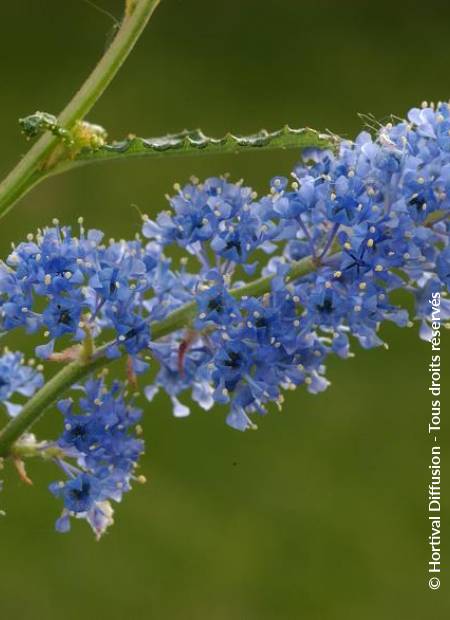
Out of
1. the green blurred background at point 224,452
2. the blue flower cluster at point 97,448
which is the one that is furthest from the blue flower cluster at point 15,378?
the green blurred background at point 224,452

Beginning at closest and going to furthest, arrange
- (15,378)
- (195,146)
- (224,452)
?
(195,146), (15,378), (224,452)

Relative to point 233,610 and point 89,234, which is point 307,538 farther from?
point 89,234

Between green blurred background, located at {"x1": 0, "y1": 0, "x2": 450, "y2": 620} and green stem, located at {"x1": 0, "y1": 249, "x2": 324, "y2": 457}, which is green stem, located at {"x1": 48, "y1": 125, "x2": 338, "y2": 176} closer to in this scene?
green stem, located at {"x1": 0, "y1": 249, "x2": 324, "y2": 457}

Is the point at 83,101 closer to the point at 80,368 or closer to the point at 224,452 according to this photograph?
the point at 80,368

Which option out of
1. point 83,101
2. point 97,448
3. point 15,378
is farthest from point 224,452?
point 83,101

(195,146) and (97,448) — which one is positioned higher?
(195,146)

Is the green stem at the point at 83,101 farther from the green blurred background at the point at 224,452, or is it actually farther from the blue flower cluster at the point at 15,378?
the green blurred background at the point at 224,452
